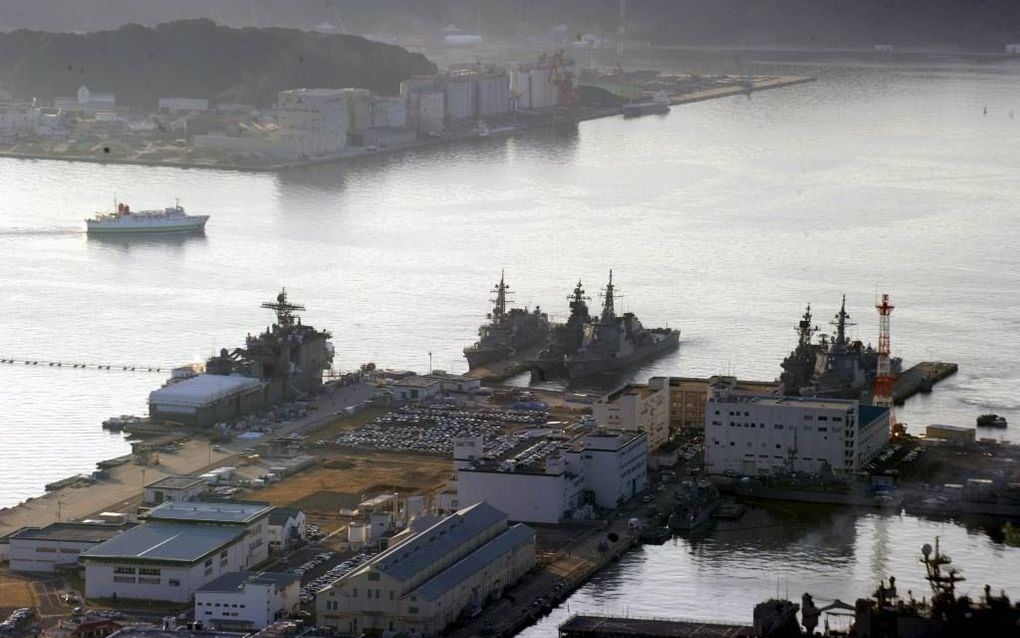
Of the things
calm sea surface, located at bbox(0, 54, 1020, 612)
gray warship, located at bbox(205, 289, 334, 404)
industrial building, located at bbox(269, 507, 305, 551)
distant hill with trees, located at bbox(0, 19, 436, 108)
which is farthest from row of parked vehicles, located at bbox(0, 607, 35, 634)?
distant hill with trees, located at bbox(0, 19, 436, 108)

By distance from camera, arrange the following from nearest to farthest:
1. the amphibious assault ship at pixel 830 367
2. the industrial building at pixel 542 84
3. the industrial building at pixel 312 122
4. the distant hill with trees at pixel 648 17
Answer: the amphibious assault ship at pixel 830 367
the industrial building at pixel 312 122
the industrial building at pixel 542 84
the distant hill with trees at pixel 648 17

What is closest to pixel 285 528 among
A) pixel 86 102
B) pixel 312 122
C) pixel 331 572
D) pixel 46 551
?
pixel 331 572

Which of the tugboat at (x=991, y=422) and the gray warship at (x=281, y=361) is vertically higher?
the gray warship at (x=281, y=361)

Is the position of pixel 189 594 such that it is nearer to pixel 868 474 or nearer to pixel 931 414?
pixel 868 474

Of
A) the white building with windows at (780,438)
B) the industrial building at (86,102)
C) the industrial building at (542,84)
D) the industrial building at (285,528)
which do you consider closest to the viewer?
the industrial building at (285,528)

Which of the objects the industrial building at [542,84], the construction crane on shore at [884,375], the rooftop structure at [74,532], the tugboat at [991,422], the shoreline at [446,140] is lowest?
the rooftop structure at [74,532]

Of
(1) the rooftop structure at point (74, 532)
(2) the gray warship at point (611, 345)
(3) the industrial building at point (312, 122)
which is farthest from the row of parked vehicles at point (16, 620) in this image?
(3) the industrial building at point (312, 122)

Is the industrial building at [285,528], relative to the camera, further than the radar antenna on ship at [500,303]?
No

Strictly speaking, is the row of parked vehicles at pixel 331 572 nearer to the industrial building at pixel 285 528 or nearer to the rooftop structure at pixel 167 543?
the industrial building at pixel 285 528
